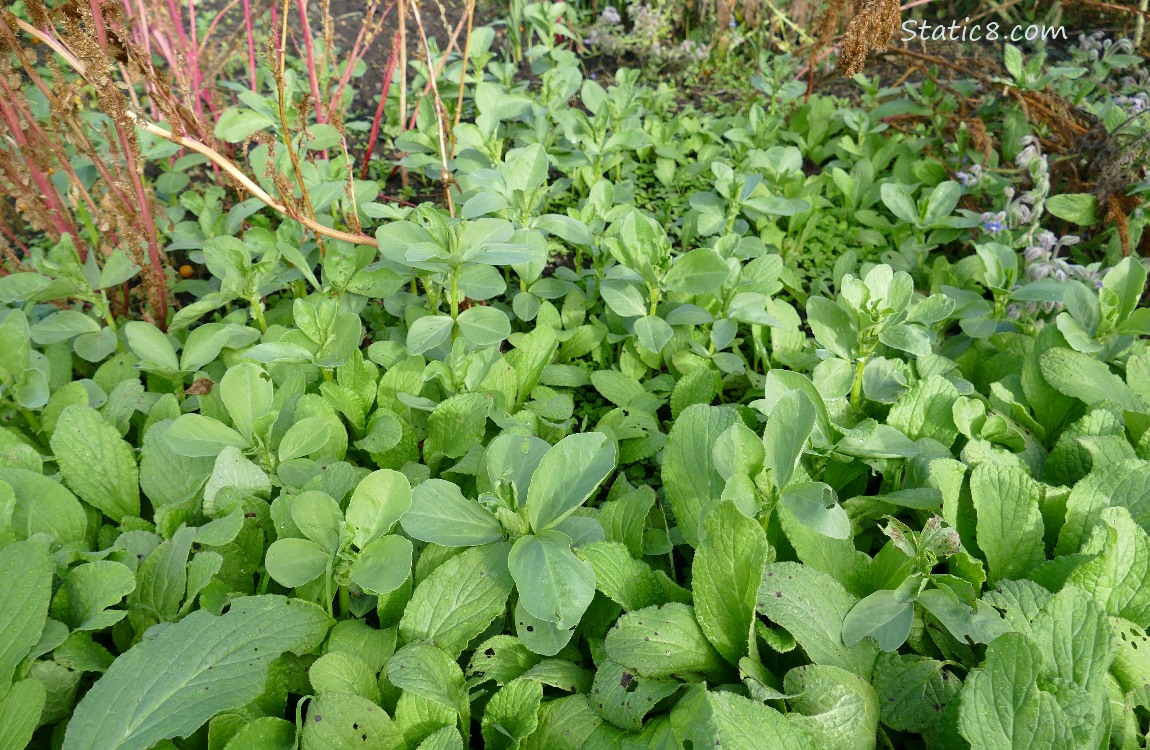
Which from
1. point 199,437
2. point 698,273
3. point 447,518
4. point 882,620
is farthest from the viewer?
point 698,273

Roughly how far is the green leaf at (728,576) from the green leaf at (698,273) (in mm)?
722

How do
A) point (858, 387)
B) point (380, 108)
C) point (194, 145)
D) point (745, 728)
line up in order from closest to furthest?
point (745, 728) → point (194, 145) → point (858, 387) → point (380, 108)

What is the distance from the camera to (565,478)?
1.30 meters

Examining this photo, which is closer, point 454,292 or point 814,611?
point 814,611

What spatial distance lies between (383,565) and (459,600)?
14cm

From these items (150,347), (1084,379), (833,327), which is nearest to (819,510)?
(833,327)

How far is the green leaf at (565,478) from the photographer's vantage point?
1.28m

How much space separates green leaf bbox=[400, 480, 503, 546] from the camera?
1.28 m

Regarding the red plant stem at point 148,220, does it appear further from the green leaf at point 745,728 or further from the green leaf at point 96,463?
the green leaf at point 745,728

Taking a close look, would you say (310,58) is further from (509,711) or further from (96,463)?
(509,711)

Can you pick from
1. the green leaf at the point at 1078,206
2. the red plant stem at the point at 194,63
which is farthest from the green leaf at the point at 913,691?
the red plant stem at the point at 194,63

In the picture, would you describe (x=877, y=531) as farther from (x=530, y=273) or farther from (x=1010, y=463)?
(x=530, y=273)

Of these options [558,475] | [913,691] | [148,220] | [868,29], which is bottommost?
[913,691]

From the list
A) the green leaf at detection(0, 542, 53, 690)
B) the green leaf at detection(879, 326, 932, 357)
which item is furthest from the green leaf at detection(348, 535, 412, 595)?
the green leaf at detection(879, 326, 932, 357)
